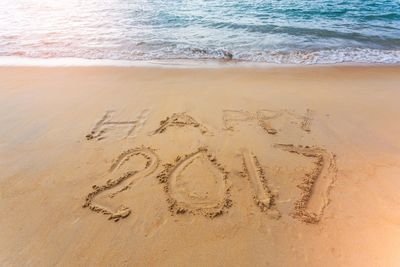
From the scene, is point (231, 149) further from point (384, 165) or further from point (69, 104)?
point (69, 104)

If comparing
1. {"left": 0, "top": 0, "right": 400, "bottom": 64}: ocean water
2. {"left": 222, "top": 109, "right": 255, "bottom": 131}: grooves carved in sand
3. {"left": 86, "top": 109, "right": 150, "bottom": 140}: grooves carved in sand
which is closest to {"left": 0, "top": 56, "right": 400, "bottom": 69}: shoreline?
{"left": 0, "top": 0, "right": 400, "bottom": 64}: ocean water

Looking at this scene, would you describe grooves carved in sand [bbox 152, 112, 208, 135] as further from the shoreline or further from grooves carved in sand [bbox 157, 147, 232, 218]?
the shoreline

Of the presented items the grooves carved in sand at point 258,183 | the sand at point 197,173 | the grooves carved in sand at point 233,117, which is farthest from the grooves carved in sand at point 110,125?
the grooves carved in sand at point 258,183

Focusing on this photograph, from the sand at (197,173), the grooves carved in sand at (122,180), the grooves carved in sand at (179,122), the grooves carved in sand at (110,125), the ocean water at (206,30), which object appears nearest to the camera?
the sand at (197,173)

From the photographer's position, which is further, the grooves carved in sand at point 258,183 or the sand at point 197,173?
the grooves carved in sand at point 258,183

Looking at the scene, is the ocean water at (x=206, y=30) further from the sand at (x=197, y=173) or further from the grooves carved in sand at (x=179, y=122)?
the grooves carved in sand at (x=179, y=122)

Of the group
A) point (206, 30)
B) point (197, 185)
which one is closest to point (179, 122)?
point (197, 185)
